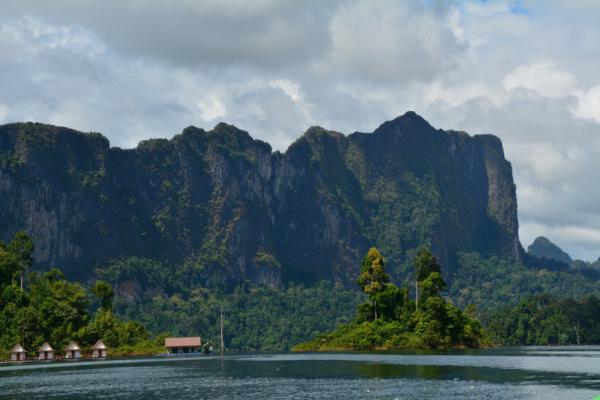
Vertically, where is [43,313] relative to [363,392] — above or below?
above

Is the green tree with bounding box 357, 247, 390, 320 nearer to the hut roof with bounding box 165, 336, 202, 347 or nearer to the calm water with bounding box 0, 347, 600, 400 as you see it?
the hut roof with bounding box 165, 336, 202, 347

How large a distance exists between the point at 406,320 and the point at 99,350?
57.5 meters

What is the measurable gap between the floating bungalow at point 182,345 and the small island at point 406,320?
31478 millimetres

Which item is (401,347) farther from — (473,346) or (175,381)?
(175,381)

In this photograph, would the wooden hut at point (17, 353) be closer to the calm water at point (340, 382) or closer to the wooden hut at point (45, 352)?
the wooden hut at point (45, 352)

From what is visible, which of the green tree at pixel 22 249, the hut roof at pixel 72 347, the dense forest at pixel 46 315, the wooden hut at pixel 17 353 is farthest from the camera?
the green tree at pixel 22 249

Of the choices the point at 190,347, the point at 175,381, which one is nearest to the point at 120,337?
the point at 190,347

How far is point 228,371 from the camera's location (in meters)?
105

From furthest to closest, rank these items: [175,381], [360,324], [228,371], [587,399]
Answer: [360,324] → [228,371] → [175,381] → [587,399]

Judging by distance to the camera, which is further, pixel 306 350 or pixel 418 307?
pixel 306 350

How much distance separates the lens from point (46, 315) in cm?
16450

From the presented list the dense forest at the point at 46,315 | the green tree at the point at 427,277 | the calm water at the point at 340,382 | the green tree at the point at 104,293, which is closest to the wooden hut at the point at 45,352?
the dense forest at the point at 46,315

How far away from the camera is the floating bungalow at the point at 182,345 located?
186m

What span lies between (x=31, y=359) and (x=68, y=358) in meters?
6.88
